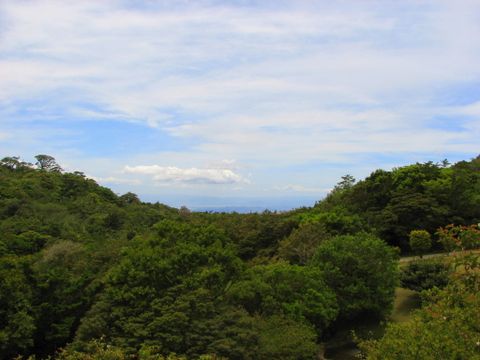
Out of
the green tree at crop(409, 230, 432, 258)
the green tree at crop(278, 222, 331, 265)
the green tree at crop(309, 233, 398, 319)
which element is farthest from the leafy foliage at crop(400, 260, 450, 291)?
the green tree at crop(278, 222, 331, 265)

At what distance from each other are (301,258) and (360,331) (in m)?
5.10

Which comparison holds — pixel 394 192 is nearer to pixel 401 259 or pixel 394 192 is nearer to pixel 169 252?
pixel 401 259

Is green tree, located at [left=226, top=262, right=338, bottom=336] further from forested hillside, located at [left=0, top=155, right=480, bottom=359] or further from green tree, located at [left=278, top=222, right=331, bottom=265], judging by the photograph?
green tree, located at [left=278, top=222, right=331, bottom=265]

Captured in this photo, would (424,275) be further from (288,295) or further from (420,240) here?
(288,295)

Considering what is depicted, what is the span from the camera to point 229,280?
58.7 ft

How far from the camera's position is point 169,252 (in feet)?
56.4

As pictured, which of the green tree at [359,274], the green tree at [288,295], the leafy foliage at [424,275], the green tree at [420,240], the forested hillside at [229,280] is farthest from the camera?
the green tree at [420,240]

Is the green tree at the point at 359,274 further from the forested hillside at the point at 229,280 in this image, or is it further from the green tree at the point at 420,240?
the green tree at the point at 420,240

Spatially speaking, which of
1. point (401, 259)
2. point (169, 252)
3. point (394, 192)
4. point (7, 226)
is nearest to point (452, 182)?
point (394, 192)

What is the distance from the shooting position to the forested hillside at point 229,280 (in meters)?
15.0

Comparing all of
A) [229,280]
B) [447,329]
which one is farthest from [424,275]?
[447,329]

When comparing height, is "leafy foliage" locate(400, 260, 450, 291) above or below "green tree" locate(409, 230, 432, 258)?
below

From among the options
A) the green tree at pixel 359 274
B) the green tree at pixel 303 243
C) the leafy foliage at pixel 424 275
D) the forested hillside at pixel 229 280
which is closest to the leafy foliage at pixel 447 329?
the forested hillside at pixel 229 280

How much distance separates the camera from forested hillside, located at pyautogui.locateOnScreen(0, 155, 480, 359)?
15.0m
